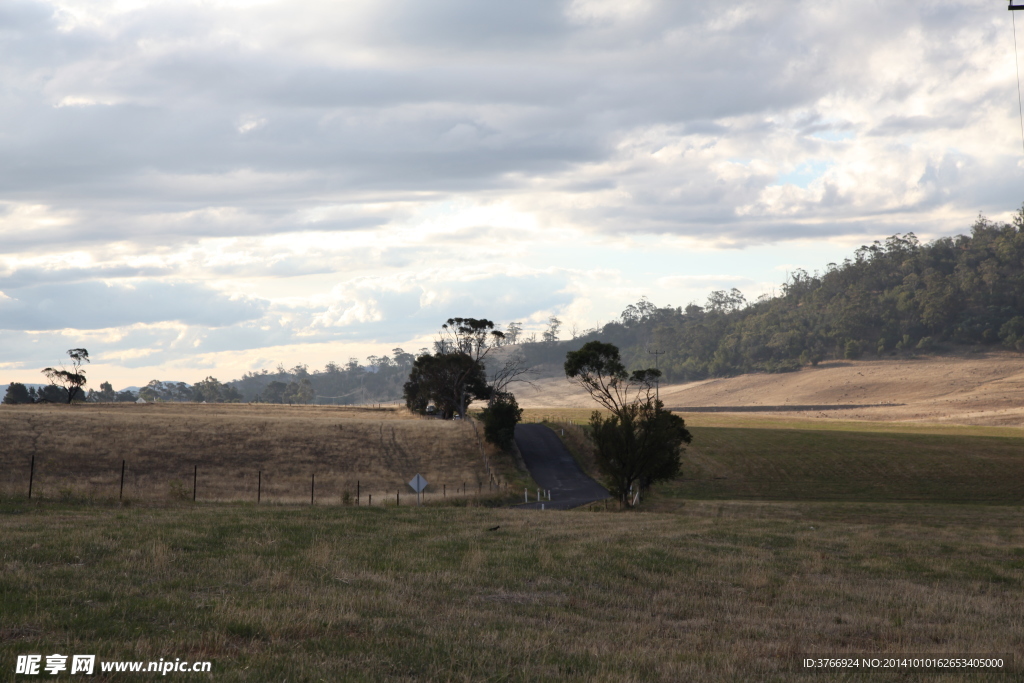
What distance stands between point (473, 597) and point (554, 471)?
186 ft

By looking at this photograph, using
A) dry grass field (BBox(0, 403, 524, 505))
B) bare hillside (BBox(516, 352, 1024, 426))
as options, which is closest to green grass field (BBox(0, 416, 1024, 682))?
dry grass field (BBox(0, 403, 524, 505))

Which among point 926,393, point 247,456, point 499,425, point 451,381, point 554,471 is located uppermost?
point 451,381

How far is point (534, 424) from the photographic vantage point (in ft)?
306

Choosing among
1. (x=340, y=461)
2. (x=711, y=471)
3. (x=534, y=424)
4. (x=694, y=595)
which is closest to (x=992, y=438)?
(x=711, y=471)

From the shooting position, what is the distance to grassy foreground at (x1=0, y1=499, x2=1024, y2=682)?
30.6 feet

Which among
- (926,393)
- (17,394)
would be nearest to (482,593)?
(17,394)

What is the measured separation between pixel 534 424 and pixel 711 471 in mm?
27916

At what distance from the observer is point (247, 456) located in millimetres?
62094

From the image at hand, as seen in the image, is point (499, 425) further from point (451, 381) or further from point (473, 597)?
point (473, 597)

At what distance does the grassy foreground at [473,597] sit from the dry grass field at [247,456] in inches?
1019

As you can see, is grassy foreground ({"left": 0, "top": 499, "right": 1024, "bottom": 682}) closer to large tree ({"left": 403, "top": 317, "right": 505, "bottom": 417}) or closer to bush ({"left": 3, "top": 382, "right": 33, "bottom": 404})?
large tree ({"left": 403, "top": 317, "right": 505, "bottom": 417})

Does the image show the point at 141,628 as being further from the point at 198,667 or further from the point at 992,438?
the point at 992,438

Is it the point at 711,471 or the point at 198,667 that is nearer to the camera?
the point at 198,667

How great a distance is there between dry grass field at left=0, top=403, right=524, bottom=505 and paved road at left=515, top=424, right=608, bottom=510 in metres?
3.02
